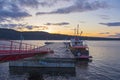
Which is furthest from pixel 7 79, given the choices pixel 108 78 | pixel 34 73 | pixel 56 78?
pixel 108 78

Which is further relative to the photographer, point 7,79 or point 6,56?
point 7,79

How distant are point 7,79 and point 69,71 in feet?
46.2

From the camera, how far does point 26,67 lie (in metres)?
52.7

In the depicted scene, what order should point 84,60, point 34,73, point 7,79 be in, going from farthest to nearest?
point 84,60 → point 34,73 → point 7,79

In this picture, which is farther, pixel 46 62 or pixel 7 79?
pixel 46 62

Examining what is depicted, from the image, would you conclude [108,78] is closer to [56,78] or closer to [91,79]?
[91,79]

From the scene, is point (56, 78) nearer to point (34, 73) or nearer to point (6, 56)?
point (34, 73)

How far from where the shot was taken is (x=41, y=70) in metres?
52.4

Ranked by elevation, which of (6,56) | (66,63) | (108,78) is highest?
(6,56)

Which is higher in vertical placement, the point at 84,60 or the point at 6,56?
the point at 6,56

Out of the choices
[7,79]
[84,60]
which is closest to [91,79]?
[7,79]

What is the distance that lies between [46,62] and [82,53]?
31027 millimetres

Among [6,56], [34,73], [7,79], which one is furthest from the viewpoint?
[34,73]

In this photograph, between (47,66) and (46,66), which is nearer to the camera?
(46,66)
